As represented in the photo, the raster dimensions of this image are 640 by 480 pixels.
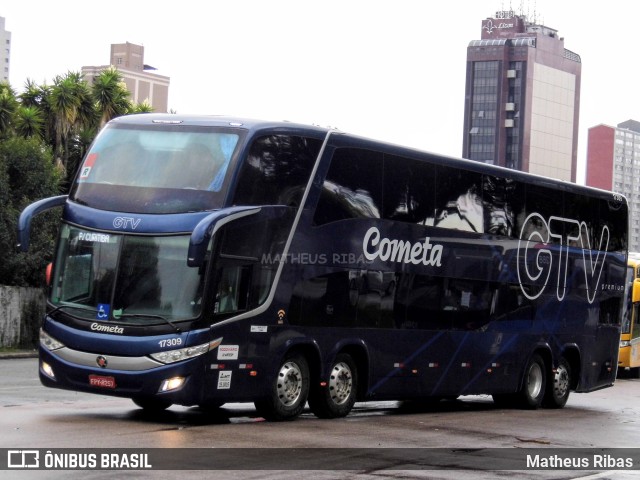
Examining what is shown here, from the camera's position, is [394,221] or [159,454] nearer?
[159,454]

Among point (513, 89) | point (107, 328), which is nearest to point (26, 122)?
point (107, 328)

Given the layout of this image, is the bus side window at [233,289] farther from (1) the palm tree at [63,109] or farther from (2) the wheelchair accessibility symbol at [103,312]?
(1) the palm tree at [63,109]

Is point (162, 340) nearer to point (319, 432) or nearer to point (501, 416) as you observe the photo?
point (319, 432)

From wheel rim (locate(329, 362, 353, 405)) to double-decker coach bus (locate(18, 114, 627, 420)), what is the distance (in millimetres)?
31

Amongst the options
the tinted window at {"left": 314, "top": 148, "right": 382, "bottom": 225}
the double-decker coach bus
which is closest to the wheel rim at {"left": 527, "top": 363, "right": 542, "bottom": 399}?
the double-decker coach bus

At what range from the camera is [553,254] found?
23.1 m

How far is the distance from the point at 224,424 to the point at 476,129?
186884mm

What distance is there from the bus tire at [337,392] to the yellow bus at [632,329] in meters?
22.2

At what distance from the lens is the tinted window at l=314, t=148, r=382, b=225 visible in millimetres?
17156

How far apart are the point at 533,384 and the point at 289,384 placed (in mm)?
7706

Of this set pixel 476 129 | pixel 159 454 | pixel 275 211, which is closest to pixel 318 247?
pixel 275 211

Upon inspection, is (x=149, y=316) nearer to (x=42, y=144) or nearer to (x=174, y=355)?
(x=174, y=355)

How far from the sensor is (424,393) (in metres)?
19.5

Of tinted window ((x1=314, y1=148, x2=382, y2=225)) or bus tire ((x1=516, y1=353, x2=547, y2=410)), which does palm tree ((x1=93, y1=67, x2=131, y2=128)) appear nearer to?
bus tire ((x1=516, y1=353, x2=547, y2=410))
